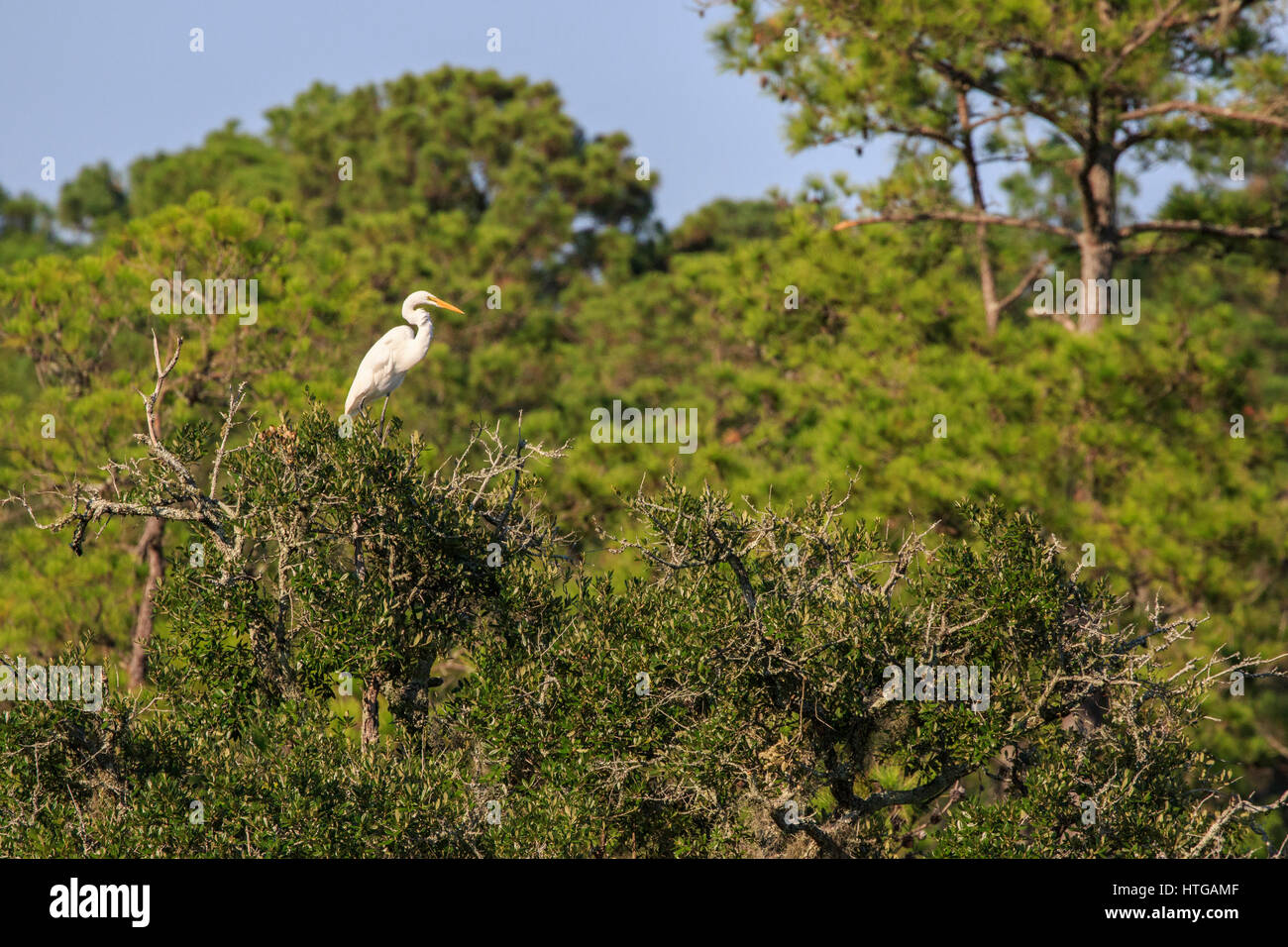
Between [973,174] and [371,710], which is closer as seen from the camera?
[371,710]

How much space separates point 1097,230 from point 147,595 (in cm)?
961

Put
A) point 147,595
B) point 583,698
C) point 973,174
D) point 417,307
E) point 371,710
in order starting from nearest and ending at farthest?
point 583,698, point 371,710, point 417,307, point 147,595, point 973,174

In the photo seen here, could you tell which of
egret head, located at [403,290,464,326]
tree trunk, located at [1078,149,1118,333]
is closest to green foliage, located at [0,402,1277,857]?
egret head, located at [403,290,464,326]

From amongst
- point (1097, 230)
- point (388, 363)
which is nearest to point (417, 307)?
point (388, 363)

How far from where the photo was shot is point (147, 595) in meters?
11.8

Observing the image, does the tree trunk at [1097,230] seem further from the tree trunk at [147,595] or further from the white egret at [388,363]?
the tree trunk at [147,595]

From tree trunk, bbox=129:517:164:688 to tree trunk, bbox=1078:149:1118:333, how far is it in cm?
909

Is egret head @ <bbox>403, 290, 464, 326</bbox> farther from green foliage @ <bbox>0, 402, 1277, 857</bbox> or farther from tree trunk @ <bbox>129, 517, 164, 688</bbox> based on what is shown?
tree trunk @ <bbox>129, 517, 164, 688</bbox>

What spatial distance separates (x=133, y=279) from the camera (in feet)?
49.6

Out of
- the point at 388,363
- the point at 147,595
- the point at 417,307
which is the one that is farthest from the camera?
the point at 147,595

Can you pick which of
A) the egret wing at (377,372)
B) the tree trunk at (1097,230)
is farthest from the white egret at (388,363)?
the tree trunk at (1097,230)

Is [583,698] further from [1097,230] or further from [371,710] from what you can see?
[1097,230]
